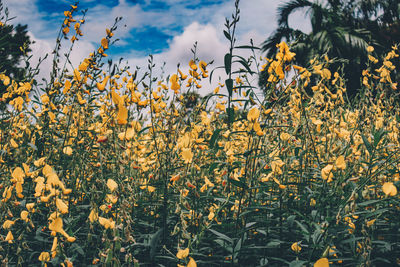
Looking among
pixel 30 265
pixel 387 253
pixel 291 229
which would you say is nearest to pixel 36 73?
pixel 30 265

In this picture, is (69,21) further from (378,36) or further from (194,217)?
(378,36)

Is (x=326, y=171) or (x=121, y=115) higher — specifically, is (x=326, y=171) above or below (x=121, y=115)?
below

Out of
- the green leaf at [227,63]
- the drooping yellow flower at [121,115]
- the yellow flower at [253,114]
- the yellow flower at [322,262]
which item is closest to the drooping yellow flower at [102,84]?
the drooping yellow flower at [121,115]

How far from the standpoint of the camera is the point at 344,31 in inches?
477

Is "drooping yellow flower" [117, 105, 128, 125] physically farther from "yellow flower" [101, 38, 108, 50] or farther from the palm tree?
the palm tree

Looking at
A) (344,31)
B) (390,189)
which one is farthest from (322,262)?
(344,31)

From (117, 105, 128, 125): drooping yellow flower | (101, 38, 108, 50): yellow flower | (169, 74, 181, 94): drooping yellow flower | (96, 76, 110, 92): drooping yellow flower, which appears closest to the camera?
(117, 105, 128, 125): drooping yellow flower

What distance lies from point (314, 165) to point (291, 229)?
0.62 meters

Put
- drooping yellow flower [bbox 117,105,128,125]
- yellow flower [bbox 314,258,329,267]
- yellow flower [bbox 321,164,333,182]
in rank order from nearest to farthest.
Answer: yellow flower [bbox 314,258,329,267], drooping yellow flower [bbox 117,105,128,125], yellow flower [bbox 321,164,333,182]

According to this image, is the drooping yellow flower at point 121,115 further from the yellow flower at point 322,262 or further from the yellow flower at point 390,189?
the yellow flower at point 390,189

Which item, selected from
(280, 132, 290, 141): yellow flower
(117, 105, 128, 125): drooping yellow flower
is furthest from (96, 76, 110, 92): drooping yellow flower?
(280, 132, 290, 141): yellow flower

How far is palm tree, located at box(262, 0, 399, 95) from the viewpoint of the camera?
11.8m

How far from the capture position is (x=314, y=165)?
6.87ft

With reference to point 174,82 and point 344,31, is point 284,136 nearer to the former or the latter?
point 174,82
